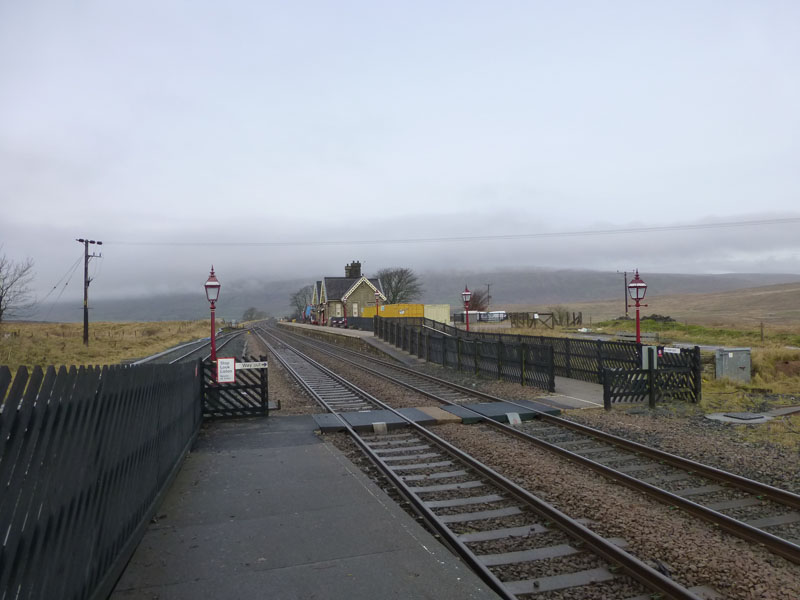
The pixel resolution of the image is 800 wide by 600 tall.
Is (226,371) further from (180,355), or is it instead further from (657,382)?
(180,355)

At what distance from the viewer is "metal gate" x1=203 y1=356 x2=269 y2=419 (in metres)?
12.2

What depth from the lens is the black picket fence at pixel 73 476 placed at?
8.55ft

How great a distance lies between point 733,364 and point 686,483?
12.7m

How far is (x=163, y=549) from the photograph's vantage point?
5027 millimetres

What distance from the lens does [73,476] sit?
3346 mm

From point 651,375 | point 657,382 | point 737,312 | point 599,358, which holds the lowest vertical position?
point 657,382

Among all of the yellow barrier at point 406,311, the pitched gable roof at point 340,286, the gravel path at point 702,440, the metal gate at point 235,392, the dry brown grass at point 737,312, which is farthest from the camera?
the pitched gable roof at point 340,286

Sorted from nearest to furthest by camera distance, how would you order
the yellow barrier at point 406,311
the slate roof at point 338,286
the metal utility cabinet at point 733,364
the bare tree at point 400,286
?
1. the metal utility cabinet at point 733,364
2. the yellow barrier at point 406,311
3. the slate roof at point 338,286
4. the bare tree at point 400,286

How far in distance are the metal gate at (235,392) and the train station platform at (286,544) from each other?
167 inches

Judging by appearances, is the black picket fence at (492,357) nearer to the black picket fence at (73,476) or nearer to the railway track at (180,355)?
the railway track at (180,355)

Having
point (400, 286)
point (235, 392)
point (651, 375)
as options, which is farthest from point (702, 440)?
point (400, 286)

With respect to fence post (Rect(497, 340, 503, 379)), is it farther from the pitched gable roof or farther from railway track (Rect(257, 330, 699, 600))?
the pitched gable roof

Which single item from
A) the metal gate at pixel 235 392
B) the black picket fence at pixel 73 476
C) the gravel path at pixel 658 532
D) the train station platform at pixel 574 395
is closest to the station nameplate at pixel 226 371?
the metal gate at pixel 235 392

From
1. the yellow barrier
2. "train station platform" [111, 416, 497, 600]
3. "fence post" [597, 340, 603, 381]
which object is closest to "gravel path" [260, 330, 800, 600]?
"train station platform" [111, 416, 497, 600]
